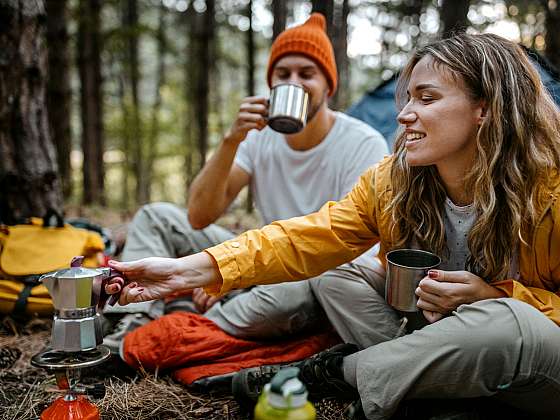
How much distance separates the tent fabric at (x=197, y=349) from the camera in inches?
91.0

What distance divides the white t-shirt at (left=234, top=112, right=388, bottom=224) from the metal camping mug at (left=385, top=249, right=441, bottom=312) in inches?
38.8

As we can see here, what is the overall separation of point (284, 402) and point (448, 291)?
0.86 meters

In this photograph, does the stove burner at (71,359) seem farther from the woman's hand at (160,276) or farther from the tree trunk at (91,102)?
the tree trunk at (91,102)

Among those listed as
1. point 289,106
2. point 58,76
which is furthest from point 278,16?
point 289,106

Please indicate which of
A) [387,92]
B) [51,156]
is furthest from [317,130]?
[387,92]

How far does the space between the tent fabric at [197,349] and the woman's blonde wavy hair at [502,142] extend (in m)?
0.90

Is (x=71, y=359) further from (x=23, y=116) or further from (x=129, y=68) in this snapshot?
(x=129, y=68)

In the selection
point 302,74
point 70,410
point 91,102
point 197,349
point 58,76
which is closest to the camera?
point 70,410

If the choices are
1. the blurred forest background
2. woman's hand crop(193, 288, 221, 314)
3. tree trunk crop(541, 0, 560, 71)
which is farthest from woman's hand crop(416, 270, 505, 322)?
tree trunk crop(541, 0, 560, 71)

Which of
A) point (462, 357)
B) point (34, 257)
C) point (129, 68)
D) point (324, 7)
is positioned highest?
point (324, 7)

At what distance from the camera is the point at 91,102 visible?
25.2 ft

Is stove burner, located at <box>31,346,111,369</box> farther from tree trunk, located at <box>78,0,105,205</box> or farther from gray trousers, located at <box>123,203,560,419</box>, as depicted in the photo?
tree trunk, located at <box>78,0,105,205</box>

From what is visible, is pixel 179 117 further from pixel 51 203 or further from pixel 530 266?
pixel 530 266

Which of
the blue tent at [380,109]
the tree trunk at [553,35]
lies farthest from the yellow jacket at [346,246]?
the tree trunk at [553,35]
